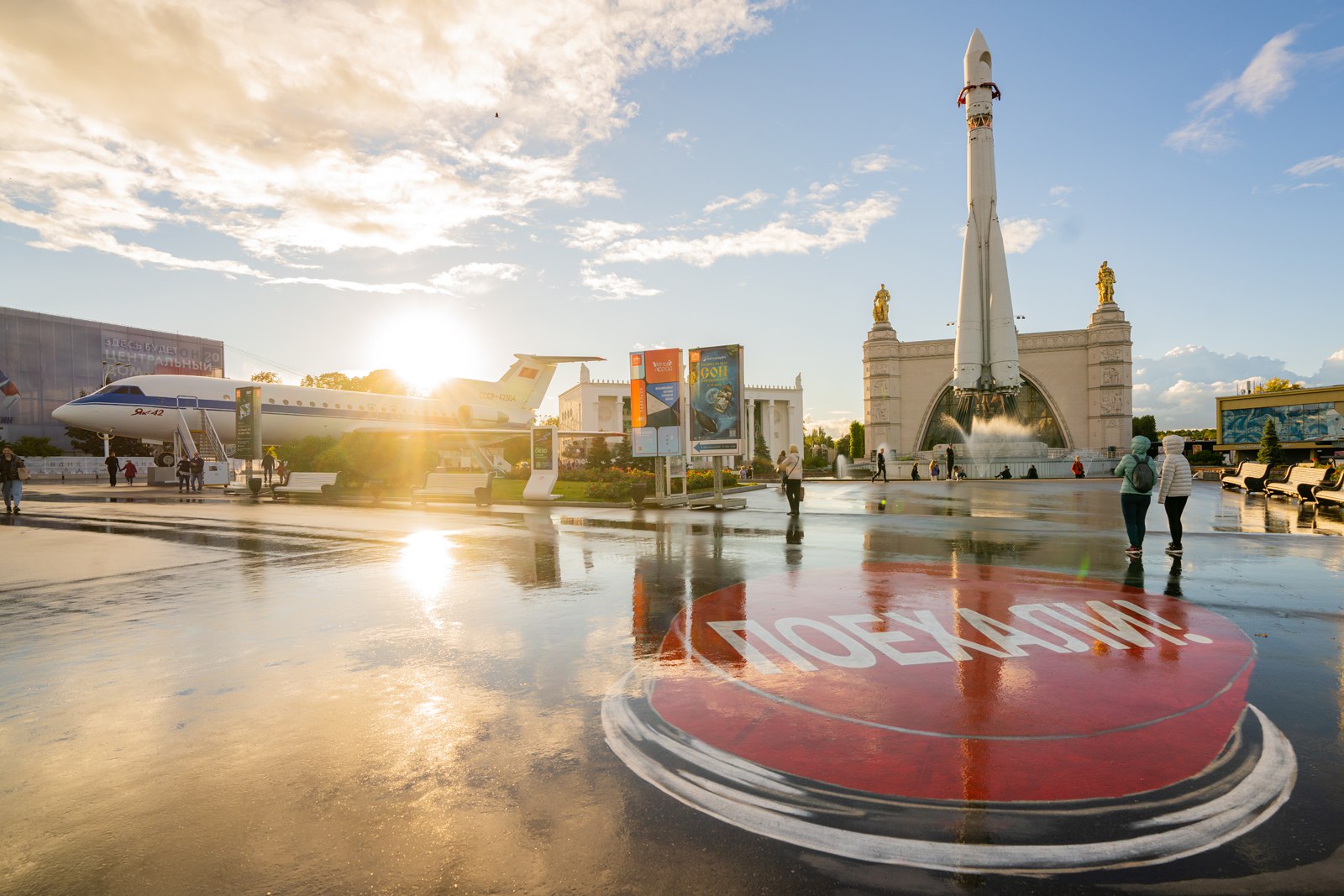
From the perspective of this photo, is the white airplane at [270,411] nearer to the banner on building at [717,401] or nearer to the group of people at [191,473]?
the group of people at [191,473]

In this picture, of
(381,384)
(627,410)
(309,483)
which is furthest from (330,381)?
(309,483)

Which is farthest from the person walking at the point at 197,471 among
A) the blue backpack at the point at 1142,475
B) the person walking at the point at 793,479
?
the blue backpack at the point at 1142,475

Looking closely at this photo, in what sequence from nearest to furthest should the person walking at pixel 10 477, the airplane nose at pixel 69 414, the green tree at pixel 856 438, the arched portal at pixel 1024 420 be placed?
the person walking at pixel 10 477 → the airplane nose at pixel 69 414 → the arched portal at pixel 1024 420 → the green tree at pixel 856 438

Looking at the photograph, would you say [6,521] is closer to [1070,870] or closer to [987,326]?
[1070,870]

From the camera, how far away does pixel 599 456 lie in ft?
143

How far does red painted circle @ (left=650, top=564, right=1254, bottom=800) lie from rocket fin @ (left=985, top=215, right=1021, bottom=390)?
52.9 m

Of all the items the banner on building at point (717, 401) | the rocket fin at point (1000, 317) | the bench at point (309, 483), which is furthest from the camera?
the rocket fin at point (1000, 317)

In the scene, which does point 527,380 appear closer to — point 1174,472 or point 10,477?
point 10,477

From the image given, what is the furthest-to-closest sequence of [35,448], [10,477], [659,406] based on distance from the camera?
[35,448], [659,406], [10,477]

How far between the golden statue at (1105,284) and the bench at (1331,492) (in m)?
58.9

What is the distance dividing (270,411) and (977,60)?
54660 millimetres

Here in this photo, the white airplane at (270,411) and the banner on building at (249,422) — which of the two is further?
the white airplane at (270,411)

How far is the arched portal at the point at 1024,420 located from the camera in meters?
77.6

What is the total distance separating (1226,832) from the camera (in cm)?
312
